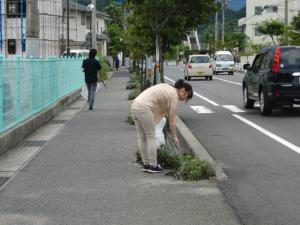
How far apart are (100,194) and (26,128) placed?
5893 mm

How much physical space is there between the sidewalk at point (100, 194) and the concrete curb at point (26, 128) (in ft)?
1.80

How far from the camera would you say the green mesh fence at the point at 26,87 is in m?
11.8

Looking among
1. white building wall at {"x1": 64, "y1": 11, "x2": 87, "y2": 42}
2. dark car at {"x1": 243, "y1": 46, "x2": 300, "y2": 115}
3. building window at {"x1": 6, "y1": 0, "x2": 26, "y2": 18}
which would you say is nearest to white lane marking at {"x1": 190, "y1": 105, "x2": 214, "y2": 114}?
dark car at {"x1": 243, "y1": 46, "x2": 300, "y2": 115}

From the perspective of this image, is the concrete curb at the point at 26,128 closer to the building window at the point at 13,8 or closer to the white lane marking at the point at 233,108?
the white lane marking at the point at 233,108

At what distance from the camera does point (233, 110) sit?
20.3m

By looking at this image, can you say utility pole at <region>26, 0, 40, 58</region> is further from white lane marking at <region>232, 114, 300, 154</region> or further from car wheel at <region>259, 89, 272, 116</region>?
car wheel at <region>259, 89, 272, 116</region>

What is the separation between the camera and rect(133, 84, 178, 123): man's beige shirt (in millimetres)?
8852

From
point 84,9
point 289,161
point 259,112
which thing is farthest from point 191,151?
point 84,9

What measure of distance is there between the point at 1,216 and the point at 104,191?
159 centimetres

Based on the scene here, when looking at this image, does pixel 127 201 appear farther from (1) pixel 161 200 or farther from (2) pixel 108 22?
(2) pixel 108 22

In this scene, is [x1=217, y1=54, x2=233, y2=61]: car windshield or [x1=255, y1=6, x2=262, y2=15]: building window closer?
[x1=217, y1=54, x2=233, y2=61]: car windshield

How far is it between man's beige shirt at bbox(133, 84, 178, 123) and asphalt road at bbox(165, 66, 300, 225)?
1.24 m

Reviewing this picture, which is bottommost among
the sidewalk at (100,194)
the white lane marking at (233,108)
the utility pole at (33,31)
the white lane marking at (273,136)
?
the sidewalk at (100,194)

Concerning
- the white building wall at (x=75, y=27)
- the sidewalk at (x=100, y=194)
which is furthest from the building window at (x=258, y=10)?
the sidewalk at (x=100, y=194)
